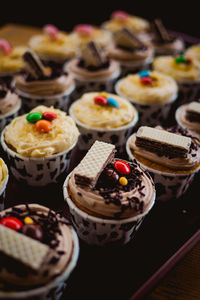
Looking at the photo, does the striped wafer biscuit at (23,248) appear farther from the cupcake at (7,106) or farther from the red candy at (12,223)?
the cupcake at (7,106)

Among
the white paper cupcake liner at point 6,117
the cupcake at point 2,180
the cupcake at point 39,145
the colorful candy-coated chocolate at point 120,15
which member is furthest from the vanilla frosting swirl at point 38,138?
the colorful candy-coated chocolate at point 120,15

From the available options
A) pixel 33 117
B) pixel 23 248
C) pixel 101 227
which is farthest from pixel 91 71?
pixel 23 248

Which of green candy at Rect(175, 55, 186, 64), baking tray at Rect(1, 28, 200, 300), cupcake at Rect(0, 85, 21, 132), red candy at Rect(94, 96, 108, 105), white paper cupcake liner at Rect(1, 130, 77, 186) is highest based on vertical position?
green candy at Rect(175, 55, 186, 64)

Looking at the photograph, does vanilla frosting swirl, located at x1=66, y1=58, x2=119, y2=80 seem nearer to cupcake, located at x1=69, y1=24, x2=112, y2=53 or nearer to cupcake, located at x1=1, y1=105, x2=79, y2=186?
cupcake, located at x1=69, y1=24, x2=112, y2=53

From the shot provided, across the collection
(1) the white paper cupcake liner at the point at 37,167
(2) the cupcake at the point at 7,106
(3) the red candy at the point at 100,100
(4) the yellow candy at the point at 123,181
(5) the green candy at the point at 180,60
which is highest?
(5) the green candy at the point at 180,60

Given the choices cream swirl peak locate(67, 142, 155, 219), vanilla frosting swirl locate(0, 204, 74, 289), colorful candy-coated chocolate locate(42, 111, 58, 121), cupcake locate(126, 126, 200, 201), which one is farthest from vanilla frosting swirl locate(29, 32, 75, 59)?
vanilla frosting swirl locate(0, 204, 74, 289)

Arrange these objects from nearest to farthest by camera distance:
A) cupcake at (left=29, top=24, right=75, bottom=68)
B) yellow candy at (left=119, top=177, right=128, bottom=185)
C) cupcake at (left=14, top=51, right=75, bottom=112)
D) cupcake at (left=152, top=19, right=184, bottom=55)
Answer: yellow candy at (left=119, top=177, right=128, bottom=185), cupcake at (left=14, top=51, right=75, bottom=112), cupcake at (left=29, top=24, right=75, bottom=68), cupcake at (left=152, top=19, right=184, bottom=55)

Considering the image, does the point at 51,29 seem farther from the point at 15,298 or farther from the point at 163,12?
the point at 15,298
